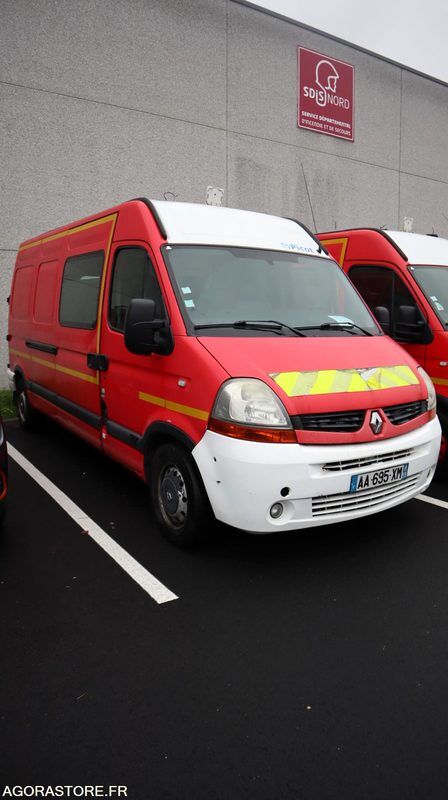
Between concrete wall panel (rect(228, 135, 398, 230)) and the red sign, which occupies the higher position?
the red sign

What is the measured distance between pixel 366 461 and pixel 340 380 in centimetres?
50

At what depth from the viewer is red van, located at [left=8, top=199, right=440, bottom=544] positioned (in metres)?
3.18

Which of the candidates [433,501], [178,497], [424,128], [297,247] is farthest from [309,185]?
[178,497]

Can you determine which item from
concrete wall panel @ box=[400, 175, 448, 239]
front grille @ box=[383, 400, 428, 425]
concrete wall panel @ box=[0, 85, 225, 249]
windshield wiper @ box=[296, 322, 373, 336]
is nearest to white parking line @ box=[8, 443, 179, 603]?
front grille @ box=[383, 400, 428, 425]

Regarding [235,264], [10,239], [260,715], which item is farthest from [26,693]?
[10,239]

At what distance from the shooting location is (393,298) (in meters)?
5.51

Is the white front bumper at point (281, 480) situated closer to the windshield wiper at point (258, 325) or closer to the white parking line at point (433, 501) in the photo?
the windshield wiper at point (258, 325)

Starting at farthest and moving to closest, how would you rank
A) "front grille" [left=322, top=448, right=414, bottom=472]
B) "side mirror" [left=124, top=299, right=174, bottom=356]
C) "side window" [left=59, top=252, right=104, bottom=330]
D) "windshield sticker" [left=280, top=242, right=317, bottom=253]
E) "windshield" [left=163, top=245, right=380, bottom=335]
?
"side window" [left=59, top=252, right=104, bottom=330] → "windshield sticker" [left=280, top=242, right=317, bottom=253] → "windshield" [left=163, top=245, right=380, bottom=335] → "side mirror" [left=124, top=299, right=174, bottom=356] → "front grille" [left=322, top=448, right=414, bottom=472]

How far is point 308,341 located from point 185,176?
7.66 m

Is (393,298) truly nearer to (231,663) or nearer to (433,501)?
(433,501)

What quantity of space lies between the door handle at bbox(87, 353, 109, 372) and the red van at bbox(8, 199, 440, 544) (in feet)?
0.05

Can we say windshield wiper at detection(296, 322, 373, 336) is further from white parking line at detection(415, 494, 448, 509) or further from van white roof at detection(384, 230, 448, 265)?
van white roof at detection(384, 230, 448, 265)

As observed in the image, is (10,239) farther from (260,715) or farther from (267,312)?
(260,715)

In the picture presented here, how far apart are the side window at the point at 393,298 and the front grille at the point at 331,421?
2.11 m
